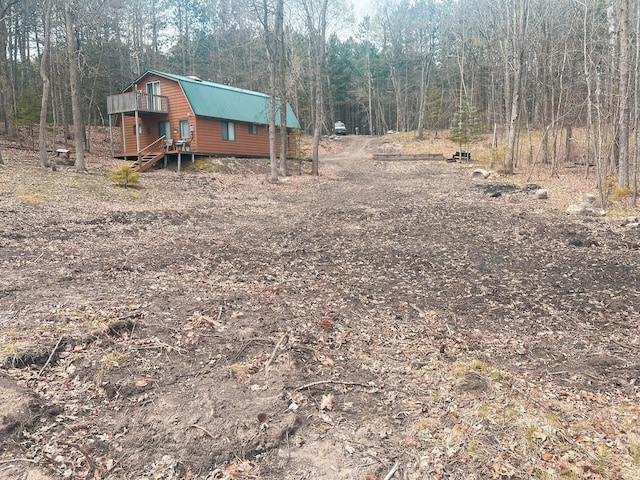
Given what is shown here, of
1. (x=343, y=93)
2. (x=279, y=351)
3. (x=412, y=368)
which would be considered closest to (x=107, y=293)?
(x=279, y=351)

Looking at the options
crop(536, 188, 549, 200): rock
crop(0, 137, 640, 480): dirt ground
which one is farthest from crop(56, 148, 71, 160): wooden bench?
crop(536, 188, 549, 200): rock

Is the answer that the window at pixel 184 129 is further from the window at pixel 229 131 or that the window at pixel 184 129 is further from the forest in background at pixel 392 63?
the forest in background at pixel 392 63

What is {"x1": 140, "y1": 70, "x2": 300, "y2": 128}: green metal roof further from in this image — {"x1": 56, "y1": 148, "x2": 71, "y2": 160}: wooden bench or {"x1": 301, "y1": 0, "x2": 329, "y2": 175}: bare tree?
{"x1": 56, "y1": 148, "x2": 71, "y2": 160}: wooden bench

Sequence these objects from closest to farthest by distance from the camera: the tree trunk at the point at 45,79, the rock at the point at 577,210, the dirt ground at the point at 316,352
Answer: the dirt ground at the point at 316,352 < the rock at the point at 577,210 < the tree trunk at the point at 45,79

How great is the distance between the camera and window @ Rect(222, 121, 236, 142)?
86.7ft

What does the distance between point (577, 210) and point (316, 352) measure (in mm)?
10634

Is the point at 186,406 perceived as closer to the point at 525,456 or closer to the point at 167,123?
the point at 525,456

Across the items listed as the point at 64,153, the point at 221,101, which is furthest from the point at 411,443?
the point at 221,101

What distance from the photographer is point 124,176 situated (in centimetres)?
1561

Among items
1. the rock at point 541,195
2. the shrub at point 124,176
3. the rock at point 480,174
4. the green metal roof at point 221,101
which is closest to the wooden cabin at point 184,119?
the green metal roof at point 221,101

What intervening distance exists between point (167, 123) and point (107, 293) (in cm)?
2230

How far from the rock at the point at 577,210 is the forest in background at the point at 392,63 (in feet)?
3.04

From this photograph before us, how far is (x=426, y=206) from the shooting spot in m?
14.5

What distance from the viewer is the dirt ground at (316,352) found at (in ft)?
10.8
